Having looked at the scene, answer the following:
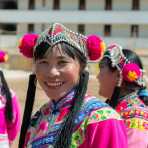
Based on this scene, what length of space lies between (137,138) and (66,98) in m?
1.09

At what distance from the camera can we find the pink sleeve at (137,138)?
3.48 meters

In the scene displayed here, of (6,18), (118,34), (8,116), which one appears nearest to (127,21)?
(118,34)

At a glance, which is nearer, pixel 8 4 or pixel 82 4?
pixel 82 4

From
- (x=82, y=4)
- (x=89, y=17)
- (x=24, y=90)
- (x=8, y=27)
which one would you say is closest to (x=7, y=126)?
(x=24, y=90)

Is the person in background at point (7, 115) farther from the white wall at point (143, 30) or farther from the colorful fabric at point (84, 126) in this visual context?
the white wall at point (143, 30)

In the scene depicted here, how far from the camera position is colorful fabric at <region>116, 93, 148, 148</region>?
3.51m

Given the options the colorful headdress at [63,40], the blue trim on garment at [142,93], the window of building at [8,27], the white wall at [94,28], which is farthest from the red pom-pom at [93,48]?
the window of building at [8,27]

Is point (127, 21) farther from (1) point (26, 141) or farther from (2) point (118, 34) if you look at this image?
(1) point (26, 141)

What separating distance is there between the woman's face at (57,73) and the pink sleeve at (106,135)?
8.4 inches

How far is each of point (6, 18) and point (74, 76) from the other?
1761 inches

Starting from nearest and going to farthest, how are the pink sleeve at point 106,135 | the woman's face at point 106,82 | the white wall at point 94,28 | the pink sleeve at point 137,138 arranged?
the pink sleeve at point 106,135, the pink sleeve at point 137,138, the woman's face at point 106,82, the white wall at point 94,28

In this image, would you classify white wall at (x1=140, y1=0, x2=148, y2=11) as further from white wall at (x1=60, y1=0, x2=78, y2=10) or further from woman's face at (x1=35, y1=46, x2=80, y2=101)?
woman's face at (x1=35, y1=46, x2=80, y2=101)

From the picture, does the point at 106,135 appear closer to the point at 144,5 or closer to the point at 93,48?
the point at 93,48

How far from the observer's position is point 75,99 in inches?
98.6
